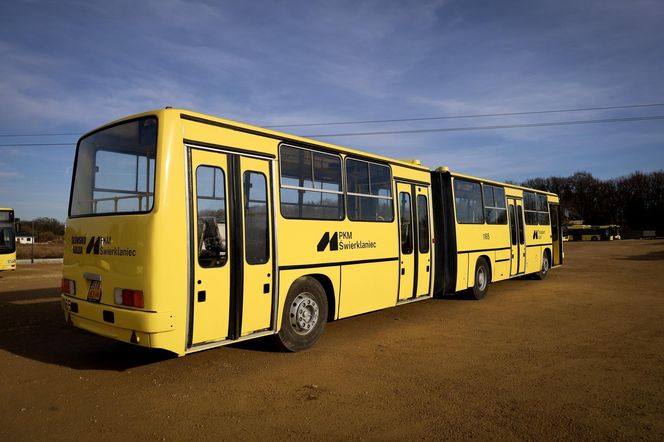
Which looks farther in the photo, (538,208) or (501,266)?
(538,208)

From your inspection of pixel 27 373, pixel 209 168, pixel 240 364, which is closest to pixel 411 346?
pixel 240 364

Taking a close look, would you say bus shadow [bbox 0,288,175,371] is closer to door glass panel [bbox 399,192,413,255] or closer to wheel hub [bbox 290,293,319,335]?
wheel hub [bbox 290,293,319,335]

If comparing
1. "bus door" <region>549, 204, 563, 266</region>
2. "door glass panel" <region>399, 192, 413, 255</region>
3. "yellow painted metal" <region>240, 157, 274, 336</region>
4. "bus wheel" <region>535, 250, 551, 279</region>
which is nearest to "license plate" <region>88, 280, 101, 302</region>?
"yellow painted metal" <region>240, 157, 274, 336</region>

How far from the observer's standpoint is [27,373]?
5688 millimetres

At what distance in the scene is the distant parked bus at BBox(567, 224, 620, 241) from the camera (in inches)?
2562

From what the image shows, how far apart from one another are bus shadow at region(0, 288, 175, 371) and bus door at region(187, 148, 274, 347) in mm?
1589

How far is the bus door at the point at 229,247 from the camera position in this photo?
5.32 metres

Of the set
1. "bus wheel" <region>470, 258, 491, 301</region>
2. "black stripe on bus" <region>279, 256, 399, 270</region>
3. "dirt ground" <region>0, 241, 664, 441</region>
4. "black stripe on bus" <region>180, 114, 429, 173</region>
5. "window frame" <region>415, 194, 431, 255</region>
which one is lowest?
"dirt ground" <region>0, 241, 664, 441</region>

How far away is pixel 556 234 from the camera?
667 inches

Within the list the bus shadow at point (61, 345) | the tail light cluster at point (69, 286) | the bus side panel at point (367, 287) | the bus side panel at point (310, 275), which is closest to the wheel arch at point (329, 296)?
the bus side panel at point (310, 275)

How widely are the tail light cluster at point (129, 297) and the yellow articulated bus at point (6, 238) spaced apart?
1901cm

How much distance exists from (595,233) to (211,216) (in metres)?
73.1

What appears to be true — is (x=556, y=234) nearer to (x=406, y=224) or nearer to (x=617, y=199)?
(x=406, y=224)

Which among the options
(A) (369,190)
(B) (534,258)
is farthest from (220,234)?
(B) (534,258)
